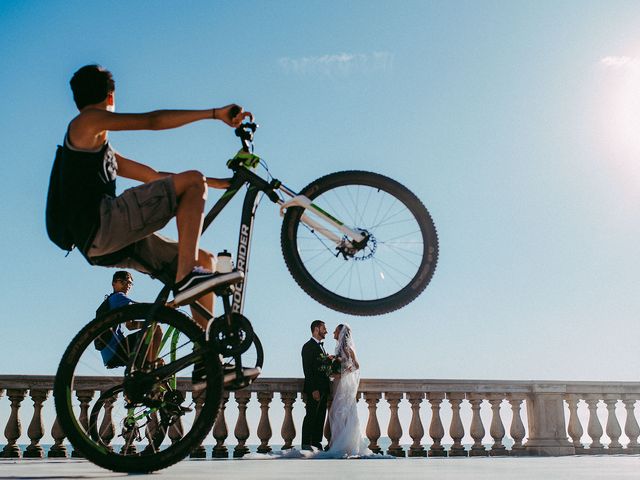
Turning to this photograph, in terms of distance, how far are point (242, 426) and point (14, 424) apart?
3.52 m

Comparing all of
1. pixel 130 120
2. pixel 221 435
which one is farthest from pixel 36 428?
pixel 130 120

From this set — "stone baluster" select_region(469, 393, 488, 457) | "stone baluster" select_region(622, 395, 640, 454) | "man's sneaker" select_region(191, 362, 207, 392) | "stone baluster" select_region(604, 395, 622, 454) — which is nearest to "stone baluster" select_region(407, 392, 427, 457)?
"stone baluster" select_region(469, 393, 488, 457)

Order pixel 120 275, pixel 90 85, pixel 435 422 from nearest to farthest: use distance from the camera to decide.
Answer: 1. pixel 90 85
2. pixel 120 275
3. pixel 435 422

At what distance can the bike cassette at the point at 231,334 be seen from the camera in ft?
13.5

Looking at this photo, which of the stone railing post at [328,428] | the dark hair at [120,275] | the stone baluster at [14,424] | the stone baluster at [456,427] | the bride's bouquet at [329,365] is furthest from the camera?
the stone baluster at [456,427]

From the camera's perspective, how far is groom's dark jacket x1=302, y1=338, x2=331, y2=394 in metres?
11.1

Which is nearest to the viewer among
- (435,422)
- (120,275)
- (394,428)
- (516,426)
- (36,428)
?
(120,275)

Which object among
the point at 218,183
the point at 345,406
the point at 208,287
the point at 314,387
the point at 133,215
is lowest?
the point at 345,406

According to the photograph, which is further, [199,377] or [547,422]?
[547,422]

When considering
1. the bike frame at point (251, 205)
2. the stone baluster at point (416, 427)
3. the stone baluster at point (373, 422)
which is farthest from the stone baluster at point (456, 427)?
the bike frame at point (251, 205)

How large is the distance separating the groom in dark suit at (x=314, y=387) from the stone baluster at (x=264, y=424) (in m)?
0.66

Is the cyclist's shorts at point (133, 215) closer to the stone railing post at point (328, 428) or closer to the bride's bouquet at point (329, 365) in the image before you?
the bride's bouquet at point (329, 365)

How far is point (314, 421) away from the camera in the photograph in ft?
36.8

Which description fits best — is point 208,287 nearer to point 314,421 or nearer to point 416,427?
point 314,421
